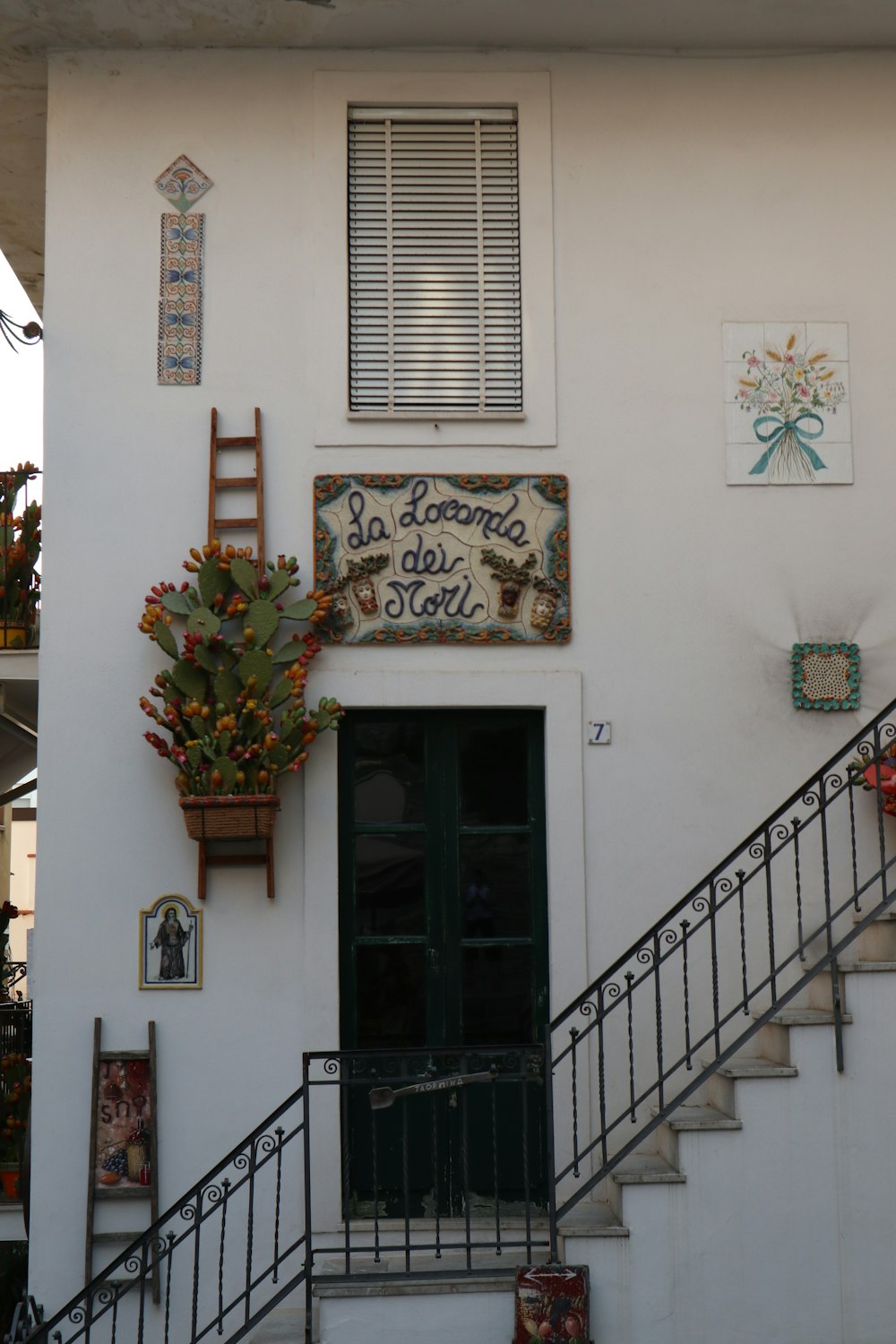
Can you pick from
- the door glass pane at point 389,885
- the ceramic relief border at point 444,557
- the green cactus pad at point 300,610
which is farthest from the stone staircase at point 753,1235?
the green cactus pad at point 300,610

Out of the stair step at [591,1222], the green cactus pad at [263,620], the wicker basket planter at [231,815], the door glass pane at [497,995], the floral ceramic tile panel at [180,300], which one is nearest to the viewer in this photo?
the stair step at [591,1222]

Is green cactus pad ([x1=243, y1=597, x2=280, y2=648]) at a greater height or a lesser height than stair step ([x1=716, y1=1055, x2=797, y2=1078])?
greater

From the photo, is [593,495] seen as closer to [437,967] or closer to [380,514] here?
[380,514]

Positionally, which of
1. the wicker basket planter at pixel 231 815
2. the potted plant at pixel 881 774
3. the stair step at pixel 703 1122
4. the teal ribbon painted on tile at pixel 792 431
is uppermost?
the teal ribbon painted on tile at pixel 792 431

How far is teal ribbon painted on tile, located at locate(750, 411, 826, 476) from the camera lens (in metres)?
7.96

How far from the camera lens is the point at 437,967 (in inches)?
302

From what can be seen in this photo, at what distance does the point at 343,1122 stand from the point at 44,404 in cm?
398

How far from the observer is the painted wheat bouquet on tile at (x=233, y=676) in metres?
7.27

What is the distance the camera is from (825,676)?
779 centimetres

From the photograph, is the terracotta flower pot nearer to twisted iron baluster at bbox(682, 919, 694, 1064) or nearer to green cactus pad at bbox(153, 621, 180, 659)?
green cactus pad at bbox(153, 621, 180, 659)

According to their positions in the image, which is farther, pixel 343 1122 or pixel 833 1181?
pixel 343 1122

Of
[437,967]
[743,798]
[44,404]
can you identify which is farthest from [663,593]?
[44,404]

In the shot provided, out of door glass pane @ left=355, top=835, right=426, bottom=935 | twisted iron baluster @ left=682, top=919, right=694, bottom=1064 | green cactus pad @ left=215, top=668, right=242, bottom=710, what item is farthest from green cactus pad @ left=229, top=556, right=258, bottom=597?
twisted iron baluster @ left=682, top=919, right=694, bottom=1064

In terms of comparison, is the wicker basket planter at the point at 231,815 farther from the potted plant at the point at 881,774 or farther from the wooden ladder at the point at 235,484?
the potted plant at the point at 881,774
